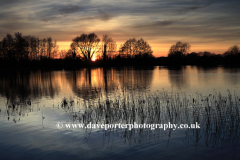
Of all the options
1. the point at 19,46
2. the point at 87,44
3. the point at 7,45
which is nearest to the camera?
the point at 7,45

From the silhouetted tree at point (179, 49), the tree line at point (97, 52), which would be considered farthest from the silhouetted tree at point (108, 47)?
the silhouetted tree at point (179, 49)

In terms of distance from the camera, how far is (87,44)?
3755 inches

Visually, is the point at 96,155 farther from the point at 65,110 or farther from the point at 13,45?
the point at 13,45

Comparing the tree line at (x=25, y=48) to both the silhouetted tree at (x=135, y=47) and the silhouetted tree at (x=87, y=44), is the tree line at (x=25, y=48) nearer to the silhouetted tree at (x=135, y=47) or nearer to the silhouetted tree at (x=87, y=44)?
the silhouetted tree at (x=87, y=44)

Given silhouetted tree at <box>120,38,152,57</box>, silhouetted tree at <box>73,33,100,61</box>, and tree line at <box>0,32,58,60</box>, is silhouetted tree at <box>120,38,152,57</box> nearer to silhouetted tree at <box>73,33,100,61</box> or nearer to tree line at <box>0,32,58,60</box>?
silhouetted tree at <box>73,33,100,61</box>

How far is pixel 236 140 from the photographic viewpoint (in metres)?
7.87

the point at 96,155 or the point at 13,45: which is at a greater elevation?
the point at 13,45

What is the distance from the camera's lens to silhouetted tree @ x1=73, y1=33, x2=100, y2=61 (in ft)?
310

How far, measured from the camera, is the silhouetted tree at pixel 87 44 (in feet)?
310

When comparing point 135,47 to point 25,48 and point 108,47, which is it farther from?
point 25,48

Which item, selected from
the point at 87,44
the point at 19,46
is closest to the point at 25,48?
the point at 19,46

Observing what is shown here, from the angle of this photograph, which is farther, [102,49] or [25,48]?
[102,49]

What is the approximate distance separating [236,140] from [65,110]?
10.4 m

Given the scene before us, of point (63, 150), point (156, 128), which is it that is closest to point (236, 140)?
point (156, 128)
